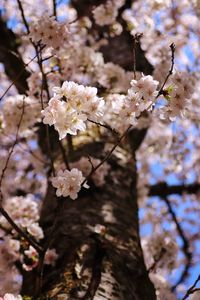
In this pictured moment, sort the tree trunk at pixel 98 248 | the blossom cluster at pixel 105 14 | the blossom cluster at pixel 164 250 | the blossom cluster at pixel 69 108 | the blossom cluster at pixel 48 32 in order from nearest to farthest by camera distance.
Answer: the blossom cluster at pixel 69 108
the tree trunk at pixel 98 248
the blossom cluster at pixel 48 32
the blossom cluster at pixel 164 250
the blossom cluster at pixel 105 14

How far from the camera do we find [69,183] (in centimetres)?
198

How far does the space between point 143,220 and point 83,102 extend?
6080 millimetres

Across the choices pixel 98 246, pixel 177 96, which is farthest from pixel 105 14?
pixel 98 246

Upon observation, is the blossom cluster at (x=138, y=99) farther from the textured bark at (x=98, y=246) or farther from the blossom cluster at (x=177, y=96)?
the textured bark at (x=98, y=246)

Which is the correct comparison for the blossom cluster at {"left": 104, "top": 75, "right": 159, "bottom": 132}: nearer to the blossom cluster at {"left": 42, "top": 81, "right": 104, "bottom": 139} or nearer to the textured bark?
the blossom cluster at {"left": 42, "top": 81, "right": 104, "bottom": 139}

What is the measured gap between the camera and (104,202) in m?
2.94

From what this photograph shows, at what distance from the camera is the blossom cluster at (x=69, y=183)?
196cm

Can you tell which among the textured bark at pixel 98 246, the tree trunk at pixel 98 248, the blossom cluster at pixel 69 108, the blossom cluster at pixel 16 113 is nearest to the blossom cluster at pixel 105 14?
the blossom cluster at pixel 16 113

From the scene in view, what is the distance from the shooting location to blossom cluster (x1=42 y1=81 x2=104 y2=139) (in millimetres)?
1796

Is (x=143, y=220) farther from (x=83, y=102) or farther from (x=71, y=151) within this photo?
(x=83, y=102)

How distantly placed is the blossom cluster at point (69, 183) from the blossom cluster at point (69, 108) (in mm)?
271

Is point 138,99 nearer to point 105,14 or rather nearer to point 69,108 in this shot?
point 69,108

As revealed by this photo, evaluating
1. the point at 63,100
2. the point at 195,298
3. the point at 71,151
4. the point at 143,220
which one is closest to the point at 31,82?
the point at 71,151

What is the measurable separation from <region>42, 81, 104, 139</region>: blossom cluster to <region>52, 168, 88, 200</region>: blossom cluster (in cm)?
27
